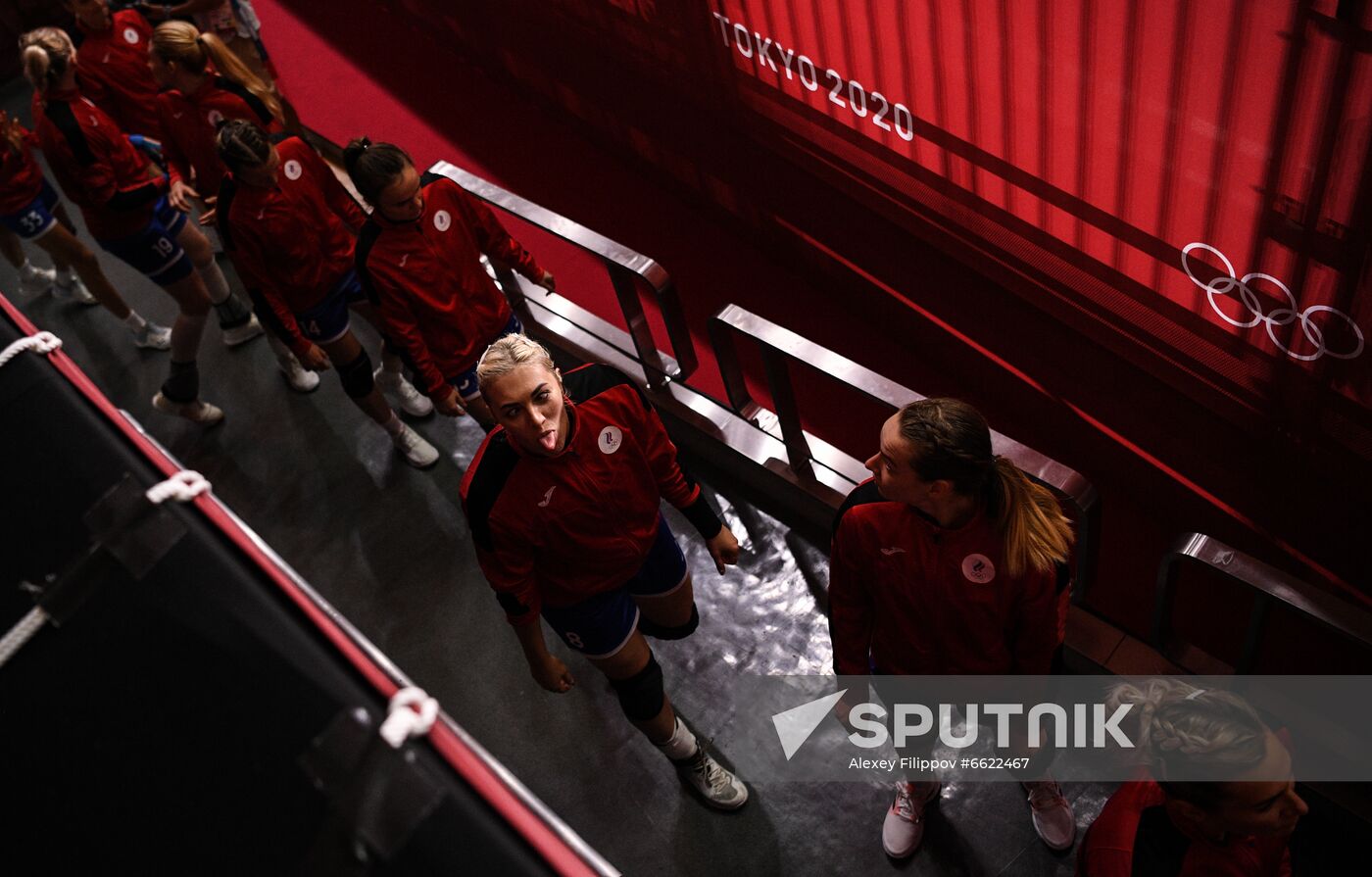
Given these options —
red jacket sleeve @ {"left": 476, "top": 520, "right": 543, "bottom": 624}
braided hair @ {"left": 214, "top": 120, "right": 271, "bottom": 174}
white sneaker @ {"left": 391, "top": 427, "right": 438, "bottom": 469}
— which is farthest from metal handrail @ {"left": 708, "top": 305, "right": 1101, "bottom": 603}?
braided hair @ {"left": 214, "top": 120, "right": 271, "bottom": 174}

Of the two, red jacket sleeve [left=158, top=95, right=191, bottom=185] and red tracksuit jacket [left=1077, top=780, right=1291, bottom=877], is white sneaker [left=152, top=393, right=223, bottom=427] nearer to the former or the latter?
red jacket sleeve [left=158, top=95, right=191, bottom=185]

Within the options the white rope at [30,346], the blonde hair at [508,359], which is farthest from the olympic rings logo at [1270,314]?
the white rope at [30,346]

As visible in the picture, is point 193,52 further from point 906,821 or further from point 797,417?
point 906,821

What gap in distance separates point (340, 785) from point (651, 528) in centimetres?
198

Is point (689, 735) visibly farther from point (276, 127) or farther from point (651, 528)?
point (276, 127)

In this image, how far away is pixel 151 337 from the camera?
5449mm

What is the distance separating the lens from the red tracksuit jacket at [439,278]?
3451 millimetres

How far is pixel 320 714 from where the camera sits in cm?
101

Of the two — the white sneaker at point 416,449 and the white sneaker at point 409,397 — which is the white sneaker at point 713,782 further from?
the white sneaker at point 409,397

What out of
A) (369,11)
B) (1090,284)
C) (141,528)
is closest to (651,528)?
(1090,284)

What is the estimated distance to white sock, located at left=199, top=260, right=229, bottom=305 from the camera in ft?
16.7

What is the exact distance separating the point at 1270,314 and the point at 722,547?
157 centimetres

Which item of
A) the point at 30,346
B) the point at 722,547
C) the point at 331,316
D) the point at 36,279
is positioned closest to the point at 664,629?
the point at 722,547

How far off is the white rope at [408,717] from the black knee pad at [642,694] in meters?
2.16
